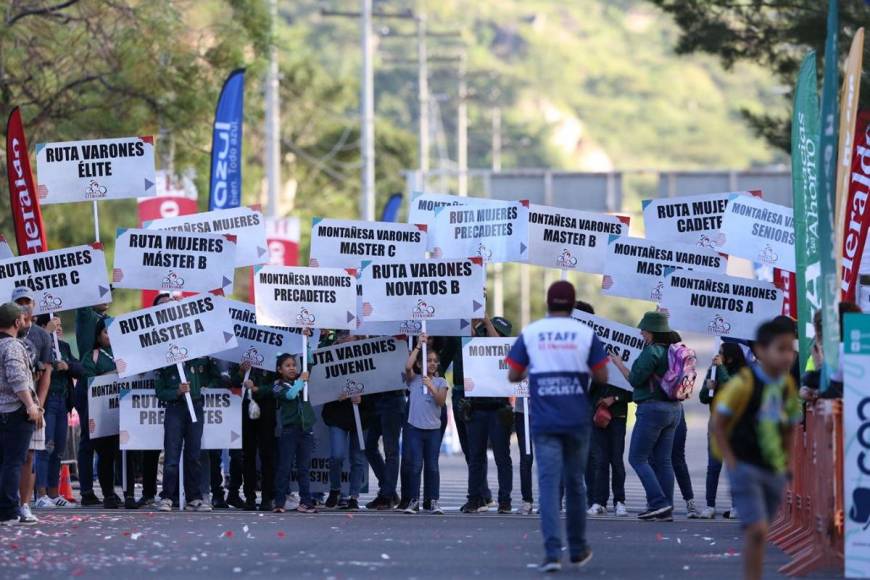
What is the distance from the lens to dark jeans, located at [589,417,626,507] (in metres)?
17.0

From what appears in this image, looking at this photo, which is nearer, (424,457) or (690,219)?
(424,457)

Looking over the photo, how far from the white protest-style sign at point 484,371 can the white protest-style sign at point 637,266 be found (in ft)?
4.86

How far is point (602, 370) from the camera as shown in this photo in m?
12.4

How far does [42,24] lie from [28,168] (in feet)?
21.5

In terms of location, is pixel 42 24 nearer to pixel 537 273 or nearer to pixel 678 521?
pixel 678 521

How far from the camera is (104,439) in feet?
57.5

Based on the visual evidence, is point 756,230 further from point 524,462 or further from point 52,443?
point 52,443

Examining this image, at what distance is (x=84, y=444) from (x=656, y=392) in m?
5.46

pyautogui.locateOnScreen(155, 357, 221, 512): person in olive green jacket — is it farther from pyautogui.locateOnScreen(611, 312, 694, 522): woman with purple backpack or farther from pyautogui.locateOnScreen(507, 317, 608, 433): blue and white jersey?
pyautogui.locateOnScreen(507, 317, 608, 433): blue and white jersey

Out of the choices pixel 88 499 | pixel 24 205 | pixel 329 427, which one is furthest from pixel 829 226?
pixel 24 205

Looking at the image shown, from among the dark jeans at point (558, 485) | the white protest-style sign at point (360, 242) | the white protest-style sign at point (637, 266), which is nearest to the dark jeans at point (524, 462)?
the white protest-style sign at point (637, 266)

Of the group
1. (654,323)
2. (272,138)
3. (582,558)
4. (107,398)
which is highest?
(272,138)

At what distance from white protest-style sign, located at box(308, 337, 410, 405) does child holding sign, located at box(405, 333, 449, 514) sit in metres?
0.47

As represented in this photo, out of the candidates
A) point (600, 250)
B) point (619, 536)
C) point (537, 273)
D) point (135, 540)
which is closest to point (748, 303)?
point (600, 250)
